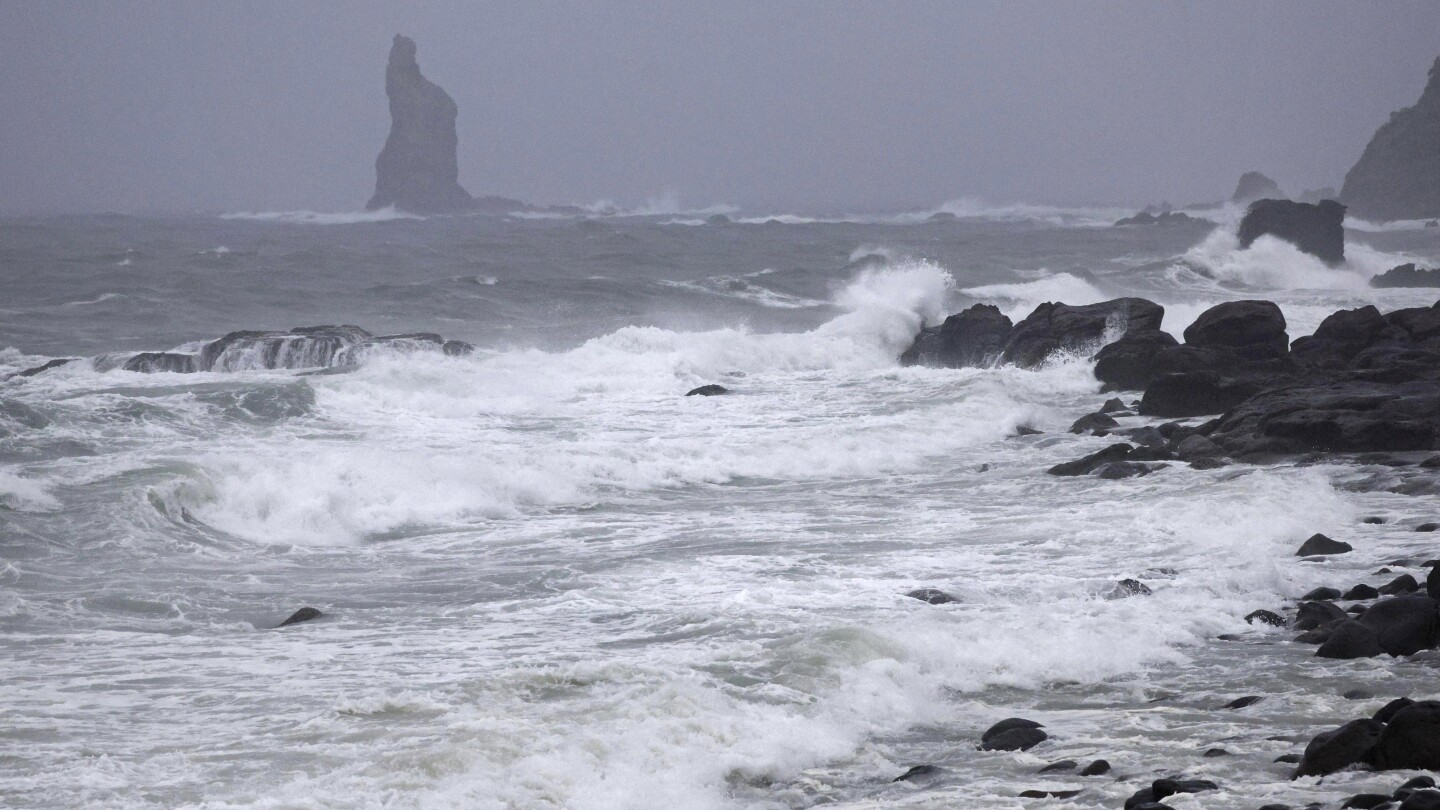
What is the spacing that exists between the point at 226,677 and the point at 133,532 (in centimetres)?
503

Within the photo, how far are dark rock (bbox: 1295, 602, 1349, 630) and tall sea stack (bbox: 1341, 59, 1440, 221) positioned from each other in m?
89.2

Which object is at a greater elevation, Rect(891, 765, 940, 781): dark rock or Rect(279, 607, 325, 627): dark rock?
Rect(891, 765, 940, 781): dark rock

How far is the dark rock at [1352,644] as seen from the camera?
852 cm

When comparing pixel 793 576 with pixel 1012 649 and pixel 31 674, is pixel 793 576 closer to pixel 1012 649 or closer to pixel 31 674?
pixel 1012 649

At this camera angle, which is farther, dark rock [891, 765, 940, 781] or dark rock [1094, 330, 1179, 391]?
dark rock [1094, 330, 1179, 391]

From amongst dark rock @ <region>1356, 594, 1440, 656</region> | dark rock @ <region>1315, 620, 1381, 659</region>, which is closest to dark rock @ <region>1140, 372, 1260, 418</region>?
dark rock @ <region>1356, 594, 1440, 656</region>

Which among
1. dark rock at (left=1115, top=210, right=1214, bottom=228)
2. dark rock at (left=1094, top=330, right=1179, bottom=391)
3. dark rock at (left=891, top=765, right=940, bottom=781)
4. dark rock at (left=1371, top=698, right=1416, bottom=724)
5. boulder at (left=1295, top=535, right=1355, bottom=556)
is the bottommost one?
dark rock at (left=891, top=765, right=940, bottom=781)

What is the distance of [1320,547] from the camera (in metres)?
11.4

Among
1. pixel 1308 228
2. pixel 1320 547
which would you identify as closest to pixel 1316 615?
pixel 1320 547

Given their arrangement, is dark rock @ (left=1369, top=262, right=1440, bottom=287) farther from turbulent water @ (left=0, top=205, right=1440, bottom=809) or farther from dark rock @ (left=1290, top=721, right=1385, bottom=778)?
dark rock @ (left=1290, top=721, right=1385, bottom=778)

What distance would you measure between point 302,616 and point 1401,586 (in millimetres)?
8307

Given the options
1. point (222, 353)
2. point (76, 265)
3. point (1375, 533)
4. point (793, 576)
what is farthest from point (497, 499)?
point (76, 265)

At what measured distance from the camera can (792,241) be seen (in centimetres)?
6275

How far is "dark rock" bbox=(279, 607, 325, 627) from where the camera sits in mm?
10164
